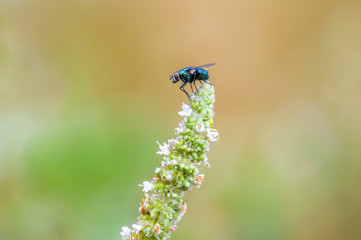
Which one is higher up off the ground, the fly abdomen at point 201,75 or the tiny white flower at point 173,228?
the fly abdomen at point 201,75

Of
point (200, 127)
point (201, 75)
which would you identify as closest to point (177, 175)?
point (200, 127)

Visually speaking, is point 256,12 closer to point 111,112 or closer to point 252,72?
point 252,72

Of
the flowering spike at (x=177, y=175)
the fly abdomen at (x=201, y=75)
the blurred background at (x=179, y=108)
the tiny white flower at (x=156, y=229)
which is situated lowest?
the tiny white flower at (x=156, y=229)

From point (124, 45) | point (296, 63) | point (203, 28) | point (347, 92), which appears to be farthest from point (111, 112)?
point (347, 92)

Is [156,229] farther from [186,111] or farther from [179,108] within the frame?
[179,108]

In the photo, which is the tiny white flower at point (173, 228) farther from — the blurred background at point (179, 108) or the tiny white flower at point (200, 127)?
the blurred background at point (179, 108)

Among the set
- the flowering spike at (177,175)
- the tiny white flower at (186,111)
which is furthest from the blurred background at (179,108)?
the tiny white flower at (186,111)
